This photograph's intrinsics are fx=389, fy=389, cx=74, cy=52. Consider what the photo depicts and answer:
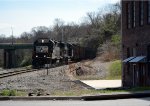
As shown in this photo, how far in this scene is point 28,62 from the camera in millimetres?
103188

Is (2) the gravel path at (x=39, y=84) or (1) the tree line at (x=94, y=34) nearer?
(2) the gravel path at (x=39, y=84)

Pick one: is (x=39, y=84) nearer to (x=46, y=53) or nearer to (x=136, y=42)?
(x=136, y=42)

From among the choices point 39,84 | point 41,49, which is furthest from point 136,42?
point 41,49

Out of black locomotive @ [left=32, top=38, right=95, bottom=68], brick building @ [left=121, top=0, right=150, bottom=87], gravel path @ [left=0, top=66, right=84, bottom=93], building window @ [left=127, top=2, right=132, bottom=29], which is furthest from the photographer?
black locomotive @ [left=32, top=38, right=95, bottom=68]

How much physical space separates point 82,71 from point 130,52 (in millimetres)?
12175

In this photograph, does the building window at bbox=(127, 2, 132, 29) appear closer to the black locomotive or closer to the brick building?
the brick building

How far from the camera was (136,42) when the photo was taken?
3045cm

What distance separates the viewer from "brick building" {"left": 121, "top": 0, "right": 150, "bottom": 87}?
28.1 metres

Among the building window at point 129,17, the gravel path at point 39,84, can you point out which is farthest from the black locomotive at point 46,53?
the gravel path at point 39,84

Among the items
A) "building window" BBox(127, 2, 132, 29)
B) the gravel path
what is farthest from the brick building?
the gravel path

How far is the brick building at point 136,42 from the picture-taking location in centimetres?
2806

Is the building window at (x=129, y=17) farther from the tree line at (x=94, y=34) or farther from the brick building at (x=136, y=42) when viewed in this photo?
the tree line at (x=94, y=34)

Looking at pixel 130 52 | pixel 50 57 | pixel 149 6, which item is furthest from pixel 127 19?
pixel 50 57

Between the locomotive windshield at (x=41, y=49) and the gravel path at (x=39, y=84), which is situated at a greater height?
the locomotive windshield at (x=41, y=49)
